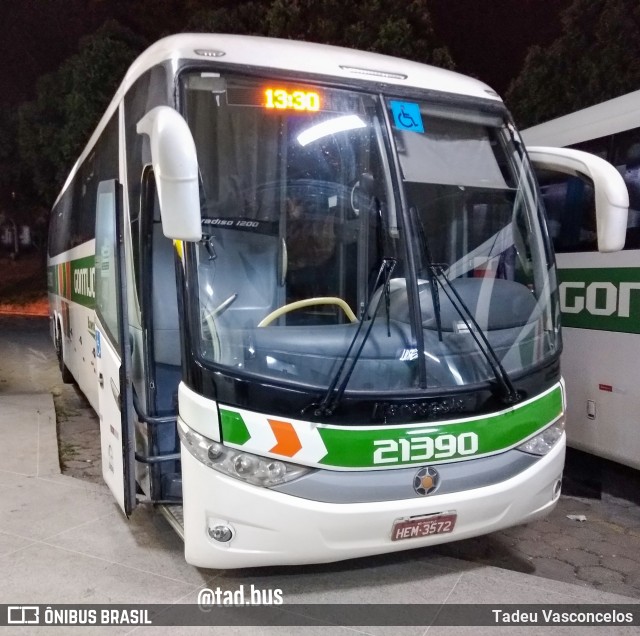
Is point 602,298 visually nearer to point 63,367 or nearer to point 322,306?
point 322,306

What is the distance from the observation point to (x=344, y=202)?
13.9 feet

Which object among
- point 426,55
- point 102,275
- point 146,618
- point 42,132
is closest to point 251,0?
point 426,55

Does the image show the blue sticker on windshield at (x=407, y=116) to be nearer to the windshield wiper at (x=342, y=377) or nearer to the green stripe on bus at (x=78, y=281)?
the windshield wiper at (x=342, y=377)

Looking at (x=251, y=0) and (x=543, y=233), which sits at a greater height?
(x=251, y=0)

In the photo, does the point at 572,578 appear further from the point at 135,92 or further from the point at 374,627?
the point at 135,92

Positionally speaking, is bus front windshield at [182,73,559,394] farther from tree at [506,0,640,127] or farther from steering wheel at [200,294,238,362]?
tree at [506,0,640,127]

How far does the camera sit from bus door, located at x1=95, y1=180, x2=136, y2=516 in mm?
4105

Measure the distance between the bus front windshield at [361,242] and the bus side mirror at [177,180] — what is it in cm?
39

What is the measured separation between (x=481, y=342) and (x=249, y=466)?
147 centimetres

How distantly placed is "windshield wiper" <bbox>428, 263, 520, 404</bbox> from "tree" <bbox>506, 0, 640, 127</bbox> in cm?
1049

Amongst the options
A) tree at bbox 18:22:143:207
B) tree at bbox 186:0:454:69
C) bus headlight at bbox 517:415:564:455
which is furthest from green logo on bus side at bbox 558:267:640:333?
tree at bbox 18:22:143:207

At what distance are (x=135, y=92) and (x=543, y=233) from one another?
2749 millimetres

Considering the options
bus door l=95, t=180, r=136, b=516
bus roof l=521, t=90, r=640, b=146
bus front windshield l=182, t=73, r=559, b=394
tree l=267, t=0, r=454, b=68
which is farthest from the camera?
tree l=267, t=0, r=454, b=68

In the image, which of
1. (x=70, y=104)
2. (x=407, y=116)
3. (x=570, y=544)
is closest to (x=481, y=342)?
(x=407, y=116)
